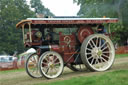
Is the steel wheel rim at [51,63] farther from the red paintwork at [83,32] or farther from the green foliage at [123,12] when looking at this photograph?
the green foliage at [123,12]

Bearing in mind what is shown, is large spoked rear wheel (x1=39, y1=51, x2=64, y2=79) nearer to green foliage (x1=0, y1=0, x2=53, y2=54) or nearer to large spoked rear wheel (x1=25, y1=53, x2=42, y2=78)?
large spoked rear wheel (x1=25, y1=53, x2=42, y2=78)

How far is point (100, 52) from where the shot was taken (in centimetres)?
880

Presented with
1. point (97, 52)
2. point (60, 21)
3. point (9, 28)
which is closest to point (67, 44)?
point (60, 21)

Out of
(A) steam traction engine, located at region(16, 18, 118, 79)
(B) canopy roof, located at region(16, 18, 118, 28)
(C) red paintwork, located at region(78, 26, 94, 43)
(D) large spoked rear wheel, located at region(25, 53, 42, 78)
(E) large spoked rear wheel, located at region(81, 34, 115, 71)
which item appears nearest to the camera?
(B) canopy roof, located at region(16, 18, 118, 28)

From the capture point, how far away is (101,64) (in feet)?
30.1

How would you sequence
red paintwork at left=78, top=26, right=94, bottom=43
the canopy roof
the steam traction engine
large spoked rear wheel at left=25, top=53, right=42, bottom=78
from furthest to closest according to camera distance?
large spoked rear wheel at left=25, top=53, right=42, bottom=78
red paintwork at left=78, top=26, right=94, bottom=43
the steam traction engine
the canopy roof

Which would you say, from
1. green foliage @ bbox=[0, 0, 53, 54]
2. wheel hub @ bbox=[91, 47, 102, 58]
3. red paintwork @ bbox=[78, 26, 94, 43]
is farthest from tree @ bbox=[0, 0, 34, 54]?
wheel hub @ bbox=[91, 47, 102, 58]

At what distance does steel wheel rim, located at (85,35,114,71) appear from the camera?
8723mm

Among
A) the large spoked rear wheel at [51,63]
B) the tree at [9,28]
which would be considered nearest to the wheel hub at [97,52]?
the large spoked rear wheel at [51,63]

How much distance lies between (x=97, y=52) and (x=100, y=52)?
0.36ft

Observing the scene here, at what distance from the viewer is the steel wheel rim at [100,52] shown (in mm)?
8723

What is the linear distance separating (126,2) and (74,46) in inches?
121

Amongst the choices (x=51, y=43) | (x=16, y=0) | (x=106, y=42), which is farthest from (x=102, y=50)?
(x=16, y=0)

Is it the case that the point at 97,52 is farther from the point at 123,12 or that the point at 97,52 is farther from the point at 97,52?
the point at 123,12
